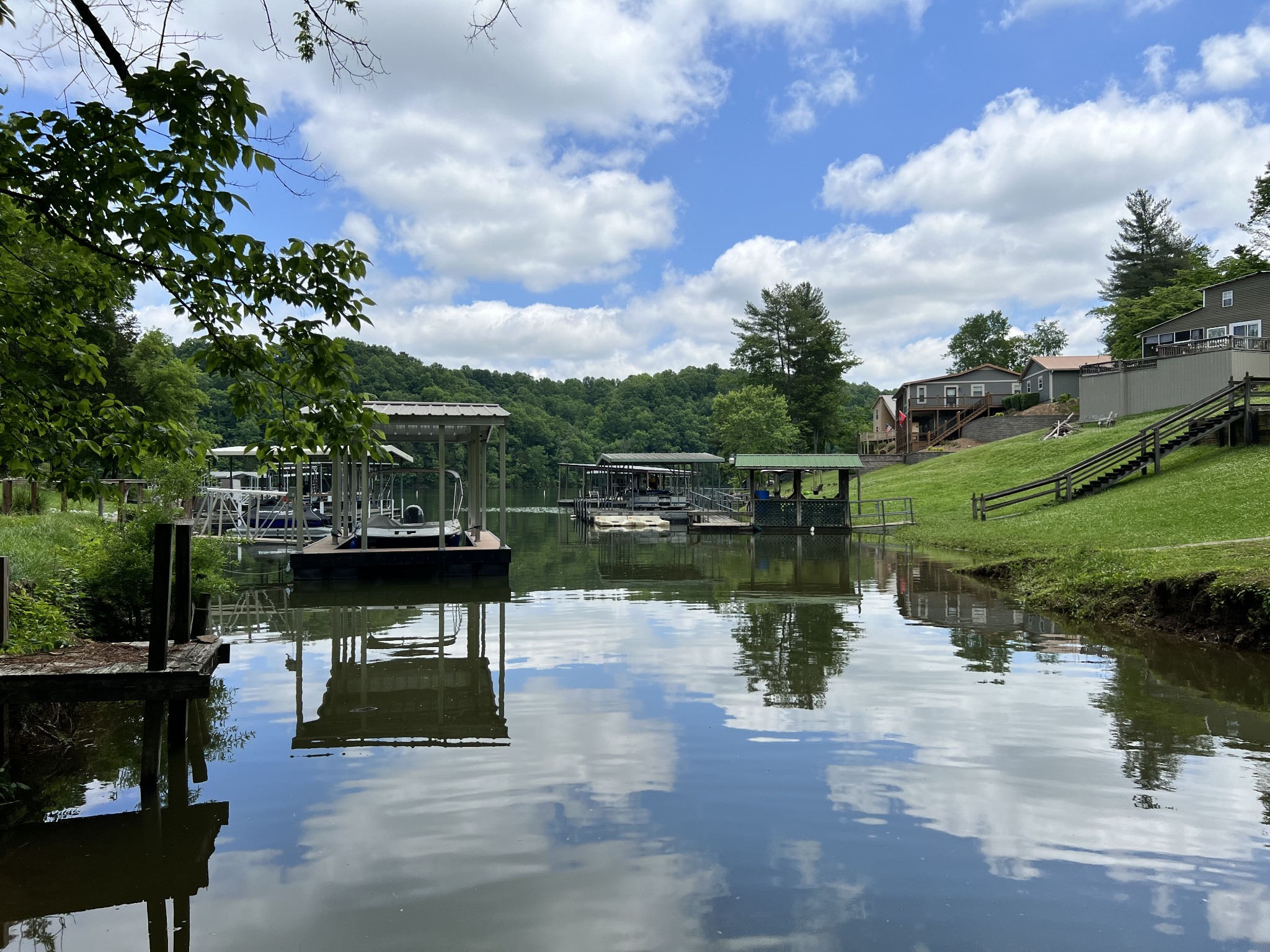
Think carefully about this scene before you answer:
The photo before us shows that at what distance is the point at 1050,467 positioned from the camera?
36.7 m

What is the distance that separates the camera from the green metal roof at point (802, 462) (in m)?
35.4

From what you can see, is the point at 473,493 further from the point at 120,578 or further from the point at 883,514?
the point at 883,514

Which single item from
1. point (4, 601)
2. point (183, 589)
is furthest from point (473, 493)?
point (4, 601)

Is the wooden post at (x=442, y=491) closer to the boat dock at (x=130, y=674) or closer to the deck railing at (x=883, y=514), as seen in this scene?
the boat dock at (x=130, y=674)

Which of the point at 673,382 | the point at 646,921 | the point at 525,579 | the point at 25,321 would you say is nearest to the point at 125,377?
the point at 525,579

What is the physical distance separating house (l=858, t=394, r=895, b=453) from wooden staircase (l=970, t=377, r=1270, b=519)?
36808 millimetres

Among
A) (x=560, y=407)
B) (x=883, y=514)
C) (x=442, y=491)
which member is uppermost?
(x=560, y=407)

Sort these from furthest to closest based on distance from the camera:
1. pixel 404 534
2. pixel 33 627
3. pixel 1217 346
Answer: pixel 1217 346 < pixel 404 534 < pixel 33 627

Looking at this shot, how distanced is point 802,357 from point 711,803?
263ft

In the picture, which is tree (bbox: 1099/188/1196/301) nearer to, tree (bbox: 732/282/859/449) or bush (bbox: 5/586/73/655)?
tree (bbox: 732/282/859/449)

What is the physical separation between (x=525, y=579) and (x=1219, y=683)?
14.7 m

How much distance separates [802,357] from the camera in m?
84.0

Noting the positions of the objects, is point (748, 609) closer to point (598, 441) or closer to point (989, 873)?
point (989, 873)

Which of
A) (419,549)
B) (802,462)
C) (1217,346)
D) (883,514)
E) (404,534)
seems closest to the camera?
(419,549)
